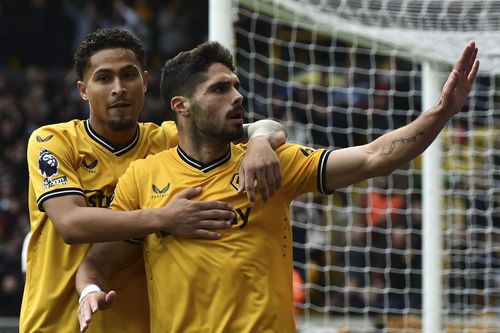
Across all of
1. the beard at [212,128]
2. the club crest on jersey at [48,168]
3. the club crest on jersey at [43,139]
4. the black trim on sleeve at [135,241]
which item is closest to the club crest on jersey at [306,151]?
the beard at [212,128]

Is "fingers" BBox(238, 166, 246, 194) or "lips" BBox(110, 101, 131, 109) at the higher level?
"lips" BBox(110, 101, 131, 109)

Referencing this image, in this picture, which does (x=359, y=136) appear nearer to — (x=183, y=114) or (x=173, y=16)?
(x=173, y=16)

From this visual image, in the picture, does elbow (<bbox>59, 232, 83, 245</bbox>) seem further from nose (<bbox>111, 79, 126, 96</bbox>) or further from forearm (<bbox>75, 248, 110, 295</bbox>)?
nose (<bbox>111, 79, 126, 96</bbox>)

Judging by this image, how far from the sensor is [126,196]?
4.30m

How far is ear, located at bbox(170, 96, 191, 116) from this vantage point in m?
4.31

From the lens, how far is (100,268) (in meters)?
4.39

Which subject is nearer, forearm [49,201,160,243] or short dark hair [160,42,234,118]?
forearm [49,201,160,243]

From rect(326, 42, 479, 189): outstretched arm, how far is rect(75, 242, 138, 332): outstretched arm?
34.6 inches

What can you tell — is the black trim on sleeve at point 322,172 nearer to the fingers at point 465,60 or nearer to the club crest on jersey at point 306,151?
the club crest on jersey at point 306,151

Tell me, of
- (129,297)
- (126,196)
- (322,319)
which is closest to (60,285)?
(129,297)

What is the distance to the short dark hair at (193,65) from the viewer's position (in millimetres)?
4277

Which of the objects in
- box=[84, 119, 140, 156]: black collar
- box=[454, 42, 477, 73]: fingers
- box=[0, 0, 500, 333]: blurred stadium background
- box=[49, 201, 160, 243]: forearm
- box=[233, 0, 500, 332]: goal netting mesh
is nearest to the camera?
box=[454, 42, 477, 73]: fingers

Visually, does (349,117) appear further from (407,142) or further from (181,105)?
(407,142)

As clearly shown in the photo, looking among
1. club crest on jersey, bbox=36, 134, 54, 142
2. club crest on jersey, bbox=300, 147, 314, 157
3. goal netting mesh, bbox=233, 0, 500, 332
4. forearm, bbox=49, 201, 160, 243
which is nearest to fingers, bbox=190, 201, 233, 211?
forearm, bbox=49, 201, 160, 243
